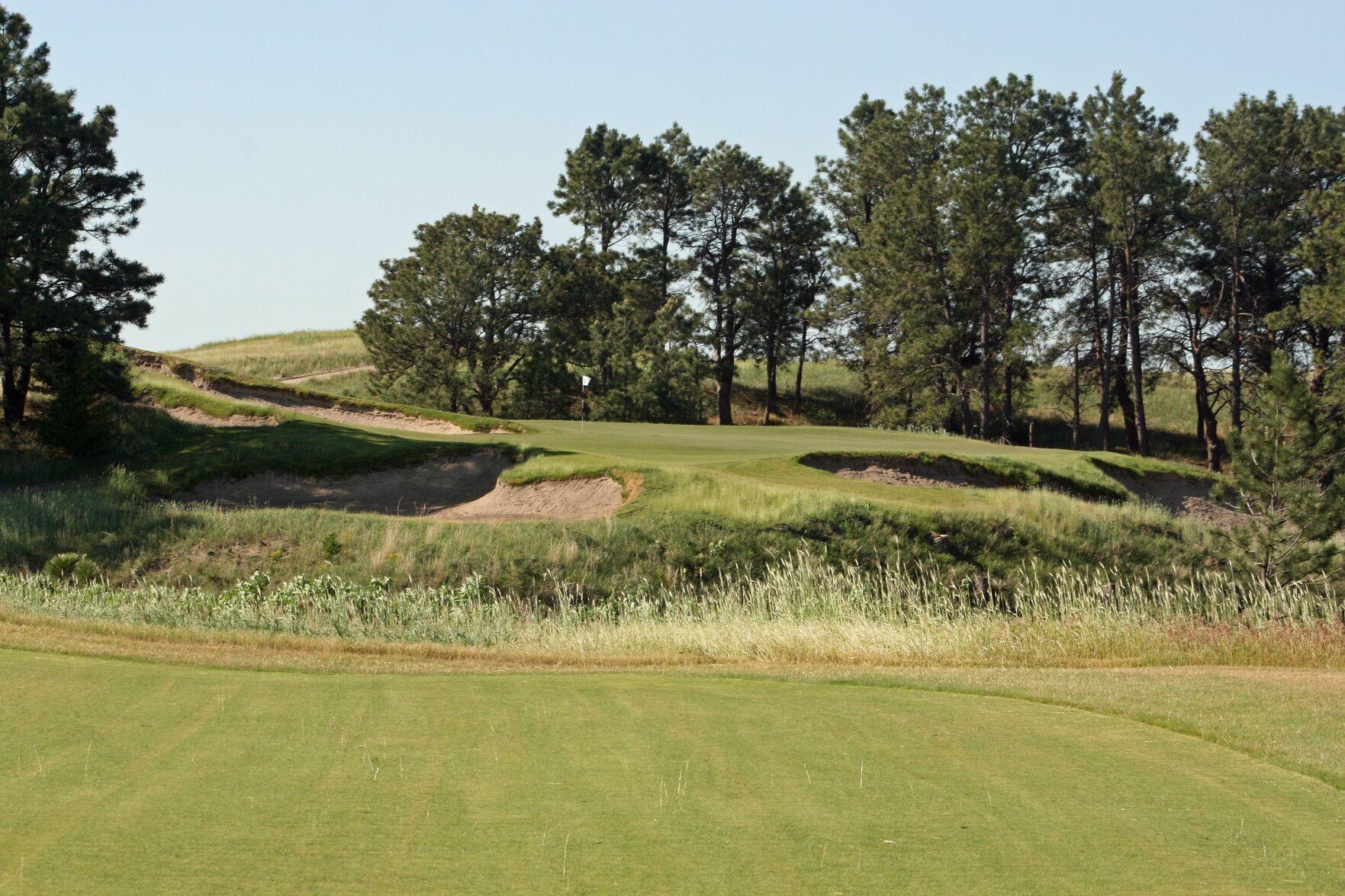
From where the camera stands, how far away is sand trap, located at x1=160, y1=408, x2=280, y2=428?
104 ft

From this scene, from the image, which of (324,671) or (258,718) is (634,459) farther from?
(258,718)

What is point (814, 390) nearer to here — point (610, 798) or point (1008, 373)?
point (1008, 373)

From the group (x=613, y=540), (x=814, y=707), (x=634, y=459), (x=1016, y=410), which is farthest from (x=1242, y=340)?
(x=814, y=707)

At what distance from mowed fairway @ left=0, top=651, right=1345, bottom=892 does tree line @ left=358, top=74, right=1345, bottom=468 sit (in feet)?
139

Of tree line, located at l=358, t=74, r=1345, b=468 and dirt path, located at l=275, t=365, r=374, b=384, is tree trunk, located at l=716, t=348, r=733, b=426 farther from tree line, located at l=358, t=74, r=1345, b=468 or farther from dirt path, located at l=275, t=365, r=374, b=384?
dirt path, located at l=275, t=365, r=374, b=384

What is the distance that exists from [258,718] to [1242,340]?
50.6 meters

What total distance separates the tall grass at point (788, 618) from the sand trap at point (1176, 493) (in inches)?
353

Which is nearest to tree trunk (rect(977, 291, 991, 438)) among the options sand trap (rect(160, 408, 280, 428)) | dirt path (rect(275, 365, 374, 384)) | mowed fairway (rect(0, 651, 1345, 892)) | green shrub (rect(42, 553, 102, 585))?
sand trap (rect(160, 408, 280, 428))

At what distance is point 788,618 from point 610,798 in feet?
29.4

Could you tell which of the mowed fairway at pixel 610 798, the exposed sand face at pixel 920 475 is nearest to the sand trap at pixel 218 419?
the exposed sand face at pixel 920 475

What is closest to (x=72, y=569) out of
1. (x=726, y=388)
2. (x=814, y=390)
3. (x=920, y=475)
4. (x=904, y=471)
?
(x=904, y=471)

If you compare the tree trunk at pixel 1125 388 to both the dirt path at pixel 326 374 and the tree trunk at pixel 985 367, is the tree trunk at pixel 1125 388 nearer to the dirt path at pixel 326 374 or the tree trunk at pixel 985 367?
the tree trunk at pixel 985 367

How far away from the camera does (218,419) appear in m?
32.1

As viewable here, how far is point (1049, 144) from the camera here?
53.8 metres
